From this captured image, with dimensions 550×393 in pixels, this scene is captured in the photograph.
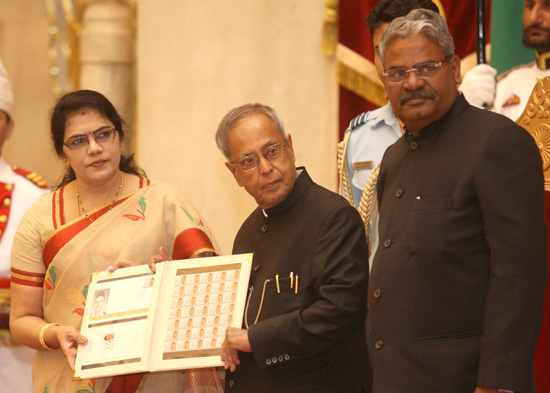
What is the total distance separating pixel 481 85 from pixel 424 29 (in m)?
1.75

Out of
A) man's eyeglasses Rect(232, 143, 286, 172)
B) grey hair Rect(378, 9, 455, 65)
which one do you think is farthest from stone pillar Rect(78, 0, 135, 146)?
grey hair Rect(378, 9, 455, 65)

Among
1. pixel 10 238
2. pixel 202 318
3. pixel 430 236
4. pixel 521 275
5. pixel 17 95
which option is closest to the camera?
pixel 521 275

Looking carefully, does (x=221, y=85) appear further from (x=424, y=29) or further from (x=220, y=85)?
(x=424, y=29)

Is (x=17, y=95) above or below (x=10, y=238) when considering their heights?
above

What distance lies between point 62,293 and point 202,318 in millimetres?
770

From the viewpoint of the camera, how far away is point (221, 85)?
612cm

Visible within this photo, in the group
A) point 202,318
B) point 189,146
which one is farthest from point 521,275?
point 189,146

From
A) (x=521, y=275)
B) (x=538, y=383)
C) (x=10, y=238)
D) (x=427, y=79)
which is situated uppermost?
(x=427, y=79)

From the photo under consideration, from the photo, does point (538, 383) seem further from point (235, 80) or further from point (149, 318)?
point (235, 80)

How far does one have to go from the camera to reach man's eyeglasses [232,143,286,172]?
103 inches

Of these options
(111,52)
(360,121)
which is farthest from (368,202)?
(111,52)

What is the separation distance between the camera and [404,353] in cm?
220

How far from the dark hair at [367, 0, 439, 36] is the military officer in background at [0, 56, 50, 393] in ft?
7.46

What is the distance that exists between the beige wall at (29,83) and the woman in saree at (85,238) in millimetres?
3942
